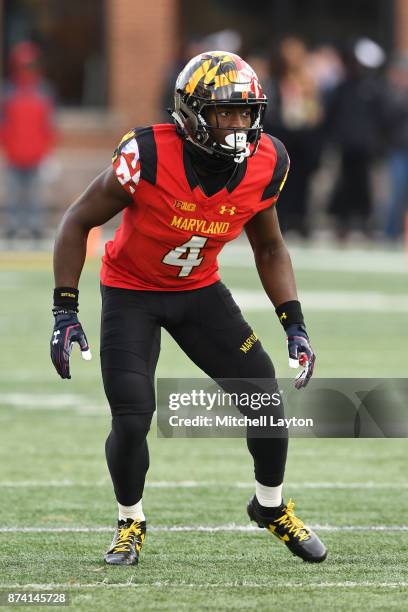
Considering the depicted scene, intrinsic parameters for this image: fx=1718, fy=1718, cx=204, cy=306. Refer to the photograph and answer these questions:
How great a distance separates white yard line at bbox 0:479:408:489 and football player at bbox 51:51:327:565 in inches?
58.9

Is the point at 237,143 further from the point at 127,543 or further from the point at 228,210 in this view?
the point at 127,543

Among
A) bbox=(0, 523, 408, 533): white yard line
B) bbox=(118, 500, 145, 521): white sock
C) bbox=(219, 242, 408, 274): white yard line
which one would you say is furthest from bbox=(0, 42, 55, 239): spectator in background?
bbox=(118, 500, 145, 521): white sock

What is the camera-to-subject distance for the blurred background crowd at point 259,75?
20.1m

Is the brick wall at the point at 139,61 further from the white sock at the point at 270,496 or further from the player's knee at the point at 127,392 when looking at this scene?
the player's knee at the point at 127,392

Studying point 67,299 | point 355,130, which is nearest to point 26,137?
point 355,130

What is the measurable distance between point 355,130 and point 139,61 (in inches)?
242

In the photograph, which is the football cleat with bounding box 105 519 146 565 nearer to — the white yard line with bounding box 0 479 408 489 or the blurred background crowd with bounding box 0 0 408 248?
the white yard line with bounding box 0 479 408 489

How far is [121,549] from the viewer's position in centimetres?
578

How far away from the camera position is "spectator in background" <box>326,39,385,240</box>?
66.7 feet

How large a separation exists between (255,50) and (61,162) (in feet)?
11.4

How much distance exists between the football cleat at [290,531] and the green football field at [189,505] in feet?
0.14

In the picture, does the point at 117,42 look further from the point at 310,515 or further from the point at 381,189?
the point at 310,515

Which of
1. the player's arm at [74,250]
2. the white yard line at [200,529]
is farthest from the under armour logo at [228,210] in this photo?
the white yard line at [200,529]

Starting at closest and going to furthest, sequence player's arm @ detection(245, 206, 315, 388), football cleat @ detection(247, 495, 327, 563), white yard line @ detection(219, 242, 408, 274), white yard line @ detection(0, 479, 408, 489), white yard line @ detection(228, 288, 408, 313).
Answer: football cleat @ detection(247, 495, 327, 563) < player's arm @ detection(245, 206, 315, 388) < white yard line @ detection(0, 479, 408, 489) < white yard line @ detection(228, 288, 408, 313) < white yard line @ detection(219, 242, 408, 274)
